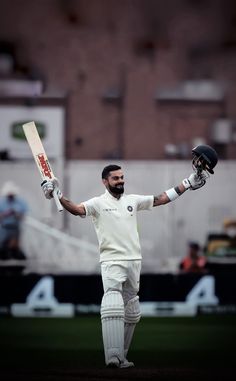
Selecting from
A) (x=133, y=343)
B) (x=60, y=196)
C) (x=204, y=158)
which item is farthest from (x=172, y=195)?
(x=133, y=343)

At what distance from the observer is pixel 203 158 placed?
983 cm

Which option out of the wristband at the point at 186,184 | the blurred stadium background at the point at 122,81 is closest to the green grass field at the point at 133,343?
the wristband at the point at 186,184

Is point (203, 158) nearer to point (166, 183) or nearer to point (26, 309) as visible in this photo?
point (26, 309)

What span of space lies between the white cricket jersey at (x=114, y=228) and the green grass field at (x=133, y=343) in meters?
0.92

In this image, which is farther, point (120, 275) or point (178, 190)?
point (178, 190)

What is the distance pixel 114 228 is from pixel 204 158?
1.01m

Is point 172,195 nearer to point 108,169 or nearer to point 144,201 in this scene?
point 144,201

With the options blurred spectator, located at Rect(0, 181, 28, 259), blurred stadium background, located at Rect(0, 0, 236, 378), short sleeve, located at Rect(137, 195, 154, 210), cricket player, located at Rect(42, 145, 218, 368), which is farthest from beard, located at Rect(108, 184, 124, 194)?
blurred stadium background, located at Rect(0, 0, 236, 378)

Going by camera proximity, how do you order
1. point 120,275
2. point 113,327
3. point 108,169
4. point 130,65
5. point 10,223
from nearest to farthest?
point 113,327, point 120,275, point 108,169, point 10,223, point 130,65

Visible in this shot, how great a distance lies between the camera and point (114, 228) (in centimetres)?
945

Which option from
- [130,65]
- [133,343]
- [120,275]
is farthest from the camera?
[130,65]

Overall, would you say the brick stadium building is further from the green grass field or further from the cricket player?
the cricket player

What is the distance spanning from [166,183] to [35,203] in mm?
2357

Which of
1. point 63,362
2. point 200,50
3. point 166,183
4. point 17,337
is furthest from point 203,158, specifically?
point 200,50
